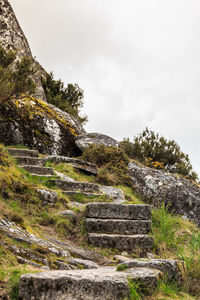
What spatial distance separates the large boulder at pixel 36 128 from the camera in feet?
30.7

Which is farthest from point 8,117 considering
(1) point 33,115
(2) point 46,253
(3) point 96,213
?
(2) point 46,253

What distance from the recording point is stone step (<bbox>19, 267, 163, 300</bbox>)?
2174 millimetres

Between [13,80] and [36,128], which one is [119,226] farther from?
[36,128]

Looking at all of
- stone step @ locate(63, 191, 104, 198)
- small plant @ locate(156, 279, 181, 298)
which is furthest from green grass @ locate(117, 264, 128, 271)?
stone step @ locate(63, 191, 104, 198)

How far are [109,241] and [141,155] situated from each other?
8.88 meters

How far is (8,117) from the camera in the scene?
373 inches

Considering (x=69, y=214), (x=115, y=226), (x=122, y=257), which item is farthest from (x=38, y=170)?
(x=122, y=257)

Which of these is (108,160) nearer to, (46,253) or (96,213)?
(96,213)

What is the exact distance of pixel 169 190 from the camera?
8.57 metres

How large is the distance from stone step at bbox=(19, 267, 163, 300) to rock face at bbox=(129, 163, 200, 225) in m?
5.92

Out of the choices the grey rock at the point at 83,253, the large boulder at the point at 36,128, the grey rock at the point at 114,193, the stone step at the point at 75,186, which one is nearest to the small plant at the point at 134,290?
the grey rock at the point at 83,253

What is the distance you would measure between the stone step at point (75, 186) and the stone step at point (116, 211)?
153cm

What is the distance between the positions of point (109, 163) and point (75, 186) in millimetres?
2808

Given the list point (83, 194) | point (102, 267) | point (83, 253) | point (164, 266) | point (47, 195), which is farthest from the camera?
point (83, 194)
